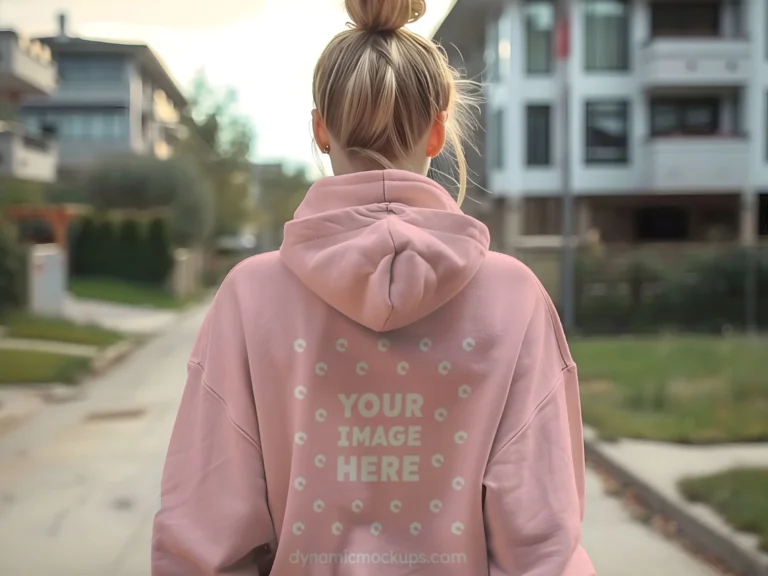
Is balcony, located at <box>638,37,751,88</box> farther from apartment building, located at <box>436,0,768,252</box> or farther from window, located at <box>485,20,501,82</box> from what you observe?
window, located at <box>485,20,501,82</box>

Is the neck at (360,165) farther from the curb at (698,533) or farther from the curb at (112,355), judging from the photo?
the curb at (112,355)

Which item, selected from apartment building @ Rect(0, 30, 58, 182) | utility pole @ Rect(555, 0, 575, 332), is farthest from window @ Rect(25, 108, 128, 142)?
utility pole @ Rect(555, 0, 575, 332)

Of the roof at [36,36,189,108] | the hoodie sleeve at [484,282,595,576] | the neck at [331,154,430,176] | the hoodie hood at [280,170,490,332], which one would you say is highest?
the roof at [36,36,189,108]

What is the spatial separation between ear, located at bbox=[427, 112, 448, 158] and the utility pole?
36.4 ft

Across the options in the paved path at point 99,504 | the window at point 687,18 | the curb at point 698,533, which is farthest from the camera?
the window at point 687,18

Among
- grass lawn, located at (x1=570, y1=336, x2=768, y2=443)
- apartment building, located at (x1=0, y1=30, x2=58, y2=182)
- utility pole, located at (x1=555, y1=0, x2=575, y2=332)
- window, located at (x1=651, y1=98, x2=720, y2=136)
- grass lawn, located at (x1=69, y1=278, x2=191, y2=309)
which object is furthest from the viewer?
grass lawn, located at (x1=69, y1=278, x2=191, y2=309)

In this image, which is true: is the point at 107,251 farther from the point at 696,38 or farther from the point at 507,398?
the point at 507,398

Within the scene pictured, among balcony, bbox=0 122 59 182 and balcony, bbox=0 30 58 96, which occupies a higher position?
balcony, bbox=0 30 58 96

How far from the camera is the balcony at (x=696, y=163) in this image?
1509 cm

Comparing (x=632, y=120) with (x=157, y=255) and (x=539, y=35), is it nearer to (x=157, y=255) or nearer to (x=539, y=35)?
(x=539, y=35)

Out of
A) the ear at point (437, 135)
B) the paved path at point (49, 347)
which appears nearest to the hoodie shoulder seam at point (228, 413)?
the ear at point (437, 135)

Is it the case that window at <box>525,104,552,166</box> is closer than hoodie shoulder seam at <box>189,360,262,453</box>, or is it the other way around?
hoodie shoulder seam at <box>189,360,262,453</box>

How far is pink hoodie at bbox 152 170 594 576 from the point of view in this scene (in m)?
1.06

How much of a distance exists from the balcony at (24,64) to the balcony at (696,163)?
9.71 m
